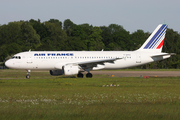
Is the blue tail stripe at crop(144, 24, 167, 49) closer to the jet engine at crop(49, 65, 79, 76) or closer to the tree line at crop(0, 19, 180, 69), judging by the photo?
the jet engine at crop(49, 65, 79, 76)

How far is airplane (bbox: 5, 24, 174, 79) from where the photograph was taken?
3381cm

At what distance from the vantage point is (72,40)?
338 feet

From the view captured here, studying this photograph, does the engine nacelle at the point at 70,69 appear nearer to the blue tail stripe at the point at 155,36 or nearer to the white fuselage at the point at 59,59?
the white fuselage at the point at 59,59

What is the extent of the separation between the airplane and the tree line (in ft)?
121

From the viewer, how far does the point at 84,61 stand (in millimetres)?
35562

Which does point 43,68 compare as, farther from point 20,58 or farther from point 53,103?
point 53,103

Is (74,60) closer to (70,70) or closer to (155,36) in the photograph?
(70,70)

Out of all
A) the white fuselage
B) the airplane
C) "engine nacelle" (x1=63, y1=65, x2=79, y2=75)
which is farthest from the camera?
the white fuselage

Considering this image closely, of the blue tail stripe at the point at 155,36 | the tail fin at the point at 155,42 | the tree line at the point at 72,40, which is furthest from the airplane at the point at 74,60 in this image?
the tree line at the point at 72,40

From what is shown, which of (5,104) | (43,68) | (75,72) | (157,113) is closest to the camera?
(157,113)

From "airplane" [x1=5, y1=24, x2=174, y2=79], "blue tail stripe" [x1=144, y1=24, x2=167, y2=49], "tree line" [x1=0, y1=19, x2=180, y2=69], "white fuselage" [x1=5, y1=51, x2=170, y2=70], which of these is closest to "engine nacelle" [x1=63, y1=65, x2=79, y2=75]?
"airplane" [x1=5, y1=24, x2=174, y2=79]

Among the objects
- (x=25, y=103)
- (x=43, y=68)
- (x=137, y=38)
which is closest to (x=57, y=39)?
(x=137, y=38)

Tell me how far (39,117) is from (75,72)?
22.9 m

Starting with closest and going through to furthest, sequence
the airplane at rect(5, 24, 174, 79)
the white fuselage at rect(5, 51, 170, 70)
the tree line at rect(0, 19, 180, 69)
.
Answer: the airplane at rect(5, 24, 174, 79) < the white fuselage at rect(5, 51, 170, 70) < the tree line at rect(0, 19, 180, 69)
